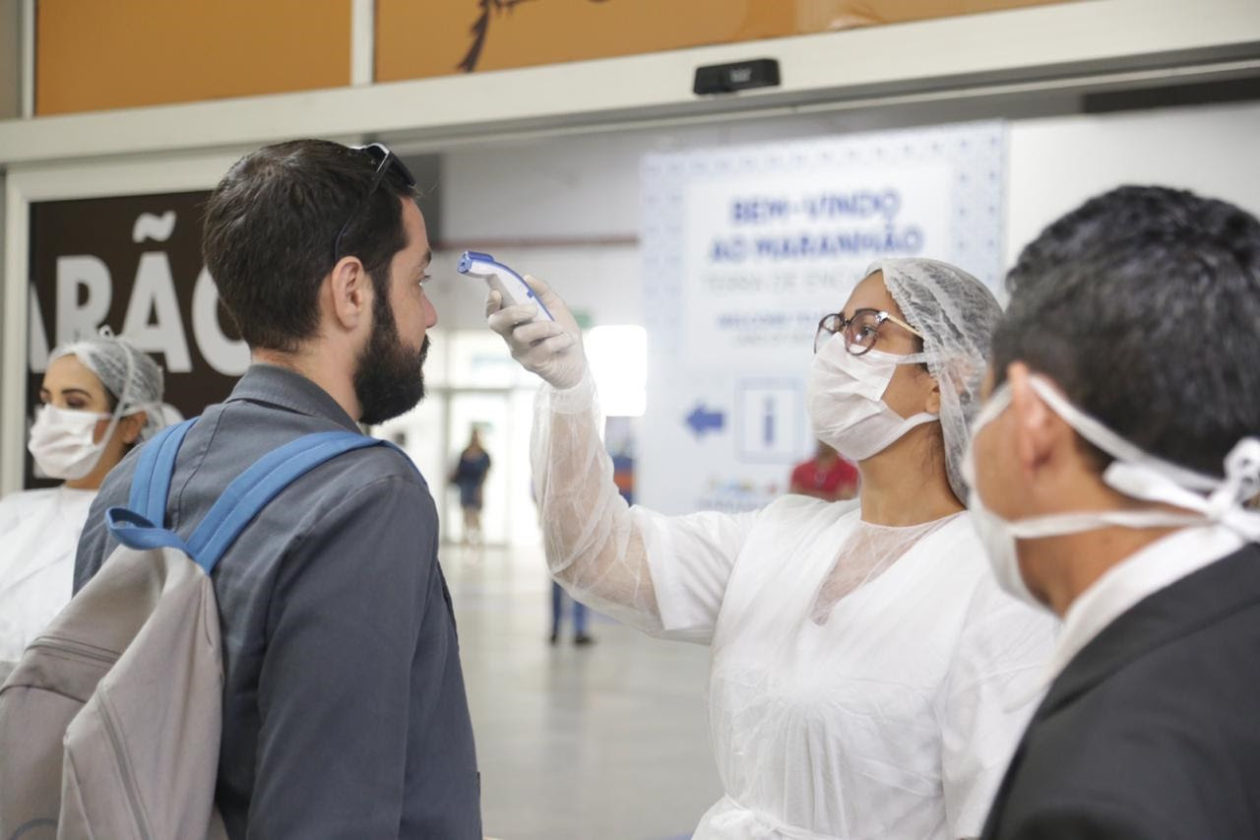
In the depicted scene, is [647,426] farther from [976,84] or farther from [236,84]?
[976,84]

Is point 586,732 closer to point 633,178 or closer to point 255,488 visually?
point 255,488

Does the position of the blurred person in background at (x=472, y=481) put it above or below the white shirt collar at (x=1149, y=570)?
below

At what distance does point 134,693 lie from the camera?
122cm

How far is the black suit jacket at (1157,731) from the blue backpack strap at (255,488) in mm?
787

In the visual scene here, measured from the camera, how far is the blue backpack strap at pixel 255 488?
1323 mm

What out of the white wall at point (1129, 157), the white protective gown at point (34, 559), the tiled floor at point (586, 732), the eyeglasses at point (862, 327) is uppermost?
the white wall at point (1129, 157)

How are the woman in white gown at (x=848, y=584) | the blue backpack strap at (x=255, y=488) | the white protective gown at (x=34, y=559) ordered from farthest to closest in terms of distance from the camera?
the white protective gown at (x=34, y=559) → the woman in white gown at (x=848, y=584) → the blue backpack strap at (x=255, y=488)

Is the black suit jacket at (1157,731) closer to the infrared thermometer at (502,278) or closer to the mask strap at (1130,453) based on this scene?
the mask strap at (1130,453)

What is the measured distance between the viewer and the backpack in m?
1.20

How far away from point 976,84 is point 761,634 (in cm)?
130

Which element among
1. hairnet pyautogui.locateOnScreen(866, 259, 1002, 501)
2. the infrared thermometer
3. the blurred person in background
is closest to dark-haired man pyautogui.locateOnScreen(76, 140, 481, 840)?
the infrared thermometer

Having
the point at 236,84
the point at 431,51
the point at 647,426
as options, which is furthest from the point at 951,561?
the point at 647,426

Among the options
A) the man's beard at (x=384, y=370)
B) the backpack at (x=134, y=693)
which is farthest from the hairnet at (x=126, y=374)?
the backpack at (x=134, y=693)

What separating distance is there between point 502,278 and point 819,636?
726 mm
